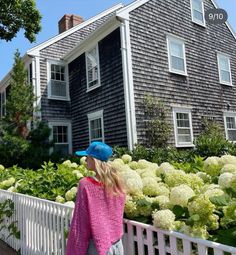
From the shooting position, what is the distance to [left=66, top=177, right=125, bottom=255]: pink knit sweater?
256 cm

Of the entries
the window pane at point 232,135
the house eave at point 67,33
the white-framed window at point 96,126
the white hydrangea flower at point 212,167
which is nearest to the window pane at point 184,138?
the white-framed window at point 96,126

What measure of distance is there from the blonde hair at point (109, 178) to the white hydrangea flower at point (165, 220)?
41cm

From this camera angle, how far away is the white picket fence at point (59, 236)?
224 centimetres

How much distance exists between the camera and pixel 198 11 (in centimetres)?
1778

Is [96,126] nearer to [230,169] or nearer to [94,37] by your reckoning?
[94,37]

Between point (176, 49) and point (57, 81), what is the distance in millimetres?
6508

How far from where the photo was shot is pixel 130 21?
44.4 feet

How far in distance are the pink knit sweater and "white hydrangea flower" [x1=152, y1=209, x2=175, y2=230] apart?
15.2 inches

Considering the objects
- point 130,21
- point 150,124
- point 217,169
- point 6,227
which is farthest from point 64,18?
point 217,169

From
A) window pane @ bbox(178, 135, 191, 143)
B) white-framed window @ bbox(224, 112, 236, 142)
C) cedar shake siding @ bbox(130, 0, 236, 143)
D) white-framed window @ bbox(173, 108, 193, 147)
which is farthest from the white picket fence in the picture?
white-framed window @ bbox(224, 112, 236, 142)

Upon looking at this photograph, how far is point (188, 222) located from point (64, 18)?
67.1 feet

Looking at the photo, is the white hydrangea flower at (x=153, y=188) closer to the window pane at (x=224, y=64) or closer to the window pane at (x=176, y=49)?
the window pane at (x=176, y=49)

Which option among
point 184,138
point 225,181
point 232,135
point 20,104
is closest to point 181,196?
point 225,181

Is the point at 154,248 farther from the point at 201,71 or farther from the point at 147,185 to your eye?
the point at 201,71
